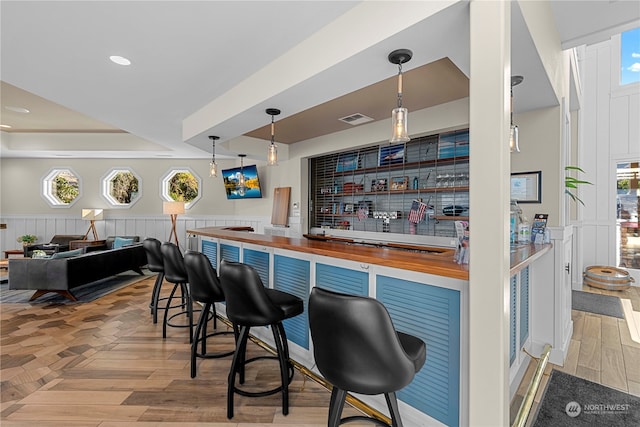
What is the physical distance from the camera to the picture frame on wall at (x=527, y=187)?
2.89m

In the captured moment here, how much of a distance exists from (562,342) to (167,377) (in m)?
3.33

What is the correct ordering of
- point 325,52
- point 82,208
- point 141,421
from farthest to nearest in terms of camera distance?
point 82,208 < point 325,52 < point 141,421

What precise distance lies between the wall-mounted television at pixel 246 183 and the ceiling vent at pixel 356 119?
2.80 meters

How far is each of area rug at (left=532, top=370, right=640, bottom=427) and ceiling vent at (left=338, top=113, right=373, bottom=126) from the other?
11.3 ft

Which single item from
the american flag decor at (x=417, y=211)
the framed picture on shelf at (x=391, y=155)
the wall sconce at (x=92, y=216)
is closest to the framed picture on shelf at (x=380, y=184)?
the framed picture on shelf at (x=391, y=155)

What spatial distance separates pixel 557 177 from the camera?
280cm

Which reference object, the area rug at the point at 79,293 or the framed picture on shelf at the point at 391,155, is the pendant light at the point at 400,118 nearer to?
the framed picture on shelf at the point at 391,155

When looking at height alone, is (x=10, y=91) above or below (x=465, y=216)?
above

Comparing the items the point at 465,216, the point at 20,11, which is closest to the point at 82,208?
the point at 20,11

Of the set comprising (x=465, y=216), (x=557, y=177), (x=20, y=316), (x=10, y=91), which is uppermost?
(x=10, y=91)

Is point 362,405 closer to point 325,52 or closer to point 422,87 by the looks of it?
point 325,52

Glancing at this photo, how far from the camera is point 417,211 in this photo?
444 centimetres

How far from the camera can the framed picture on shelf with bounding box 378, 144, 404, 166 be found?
4738mm

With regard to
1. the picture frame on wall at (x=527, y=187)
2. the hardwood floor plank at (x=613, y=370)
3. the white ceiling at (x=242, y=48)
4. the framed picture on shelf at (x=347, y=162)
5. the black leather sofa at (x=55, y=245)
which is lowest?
the hardwood floor plank at (x=613, y=370)
